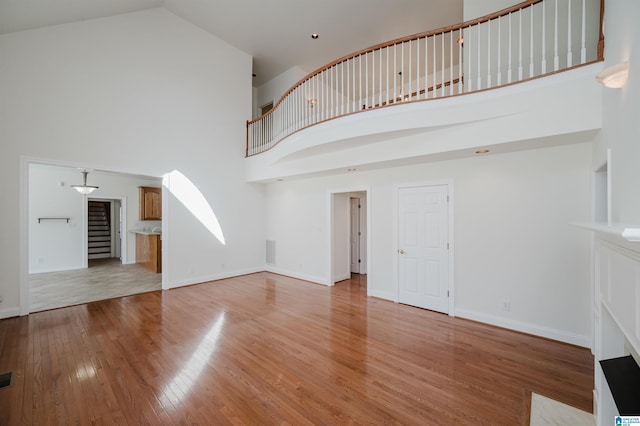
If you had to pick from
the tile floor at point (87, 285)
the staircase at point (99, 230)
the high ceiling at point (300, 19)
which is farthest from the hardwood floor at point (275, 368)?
the staircase at point (99, 230)

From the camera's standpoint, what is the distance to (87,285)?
19.3 feet

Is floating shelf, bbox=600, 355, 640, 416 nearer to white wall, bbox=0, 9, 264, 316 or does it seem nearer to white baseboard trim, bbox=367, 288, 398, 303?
white baseboard trim, bbox=367, 288, 398, 303

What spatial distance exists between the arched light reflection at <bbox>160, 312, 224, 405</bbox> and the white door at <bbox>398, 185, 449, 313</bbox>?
318 centimetres

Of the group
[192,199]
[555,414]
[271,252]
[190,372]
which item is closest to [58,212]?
[192,199]

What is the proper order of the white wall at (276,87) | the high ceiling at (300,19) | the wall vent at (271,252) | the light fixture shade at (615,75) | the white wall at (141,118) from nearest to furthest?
the light fixture shade at (615,75) → the white wall at (141,118) → the high ceiling at (300,19) → the wall vent at (271,252) → the white wall at (276,87)

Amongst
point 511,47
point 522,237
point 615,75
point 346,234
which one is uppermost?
point 511,47

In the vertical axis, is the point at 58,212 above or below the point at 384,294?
above

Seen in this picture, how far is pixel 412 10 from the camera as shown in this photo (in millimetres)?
5586

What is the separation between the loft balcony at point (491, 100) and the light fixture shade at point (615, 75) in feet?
3.35

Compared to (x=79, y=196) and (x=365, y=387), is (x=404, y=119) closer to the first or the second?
(x=365, y=387)

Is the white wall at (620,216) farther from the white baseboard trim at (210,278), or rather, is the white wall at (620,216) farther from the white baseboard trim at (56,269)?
the white baseboard trim at (56,269)

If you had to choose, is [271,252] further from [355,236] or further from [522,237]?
[522,237]

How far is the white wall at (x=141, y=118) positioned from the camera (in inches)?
159

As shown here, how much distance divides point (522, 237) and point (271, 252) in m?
5.58
